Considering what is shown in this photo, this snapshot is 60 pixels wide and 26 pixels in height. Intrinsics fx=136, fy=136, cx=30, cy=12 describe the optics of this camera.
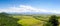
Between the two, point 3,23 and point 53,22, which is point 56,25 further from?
point 3,23

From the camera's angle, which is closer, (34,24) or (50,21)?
(50,21)

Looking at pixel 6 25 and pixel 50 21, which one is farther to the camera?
pixel 50 21

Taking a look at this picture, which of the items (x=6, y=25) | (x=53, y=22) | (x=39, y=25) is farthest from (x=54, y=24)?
(x=6, y=25)

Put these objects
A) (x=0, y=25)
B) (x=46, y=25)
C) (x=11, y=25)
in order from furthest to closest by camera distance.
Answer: (x=46, y=25) → (x=11, y=25) → (x=0, y=25)

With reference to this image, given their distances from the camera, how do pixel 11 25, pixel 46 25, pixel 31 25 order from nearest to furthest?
pixel 11 25 → pixel 46 25 → pixel 31 25

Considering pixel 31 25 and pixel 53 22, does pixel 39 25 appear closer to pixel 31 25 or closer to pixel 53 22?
pixel 31 25

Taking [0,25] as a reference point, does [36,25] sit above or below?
below

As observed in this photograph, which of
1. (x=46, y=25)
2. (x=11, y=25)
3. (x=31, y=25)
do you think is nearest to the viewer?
(x=11, y=25)

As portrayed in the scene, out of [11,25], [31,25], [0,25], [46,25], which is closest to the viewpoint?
[0,25]

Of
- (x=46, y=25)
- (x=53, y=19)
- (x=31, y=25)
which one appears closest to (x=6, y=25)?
(x=46, y=25)
